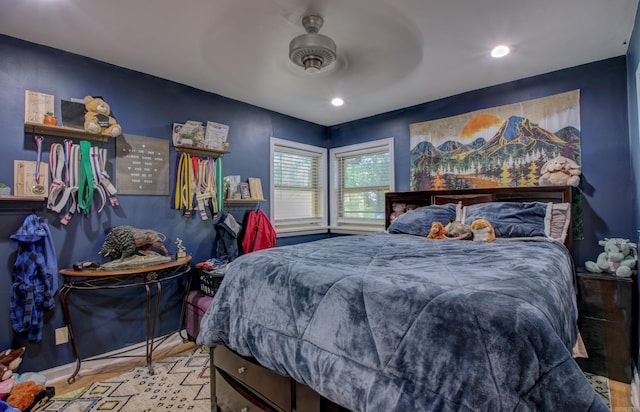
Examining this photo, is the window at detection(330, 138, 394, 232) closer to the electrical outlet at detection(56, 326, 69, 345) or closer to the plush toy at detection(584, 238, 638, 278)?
the plush toy at detection(584, 238, 638, 278)

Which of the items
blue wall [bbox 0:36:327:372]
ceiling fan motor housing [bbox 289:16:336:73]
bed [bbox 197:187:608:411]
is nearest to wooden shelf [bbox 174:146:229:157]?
blue wall [bbox 0:36:327:372]

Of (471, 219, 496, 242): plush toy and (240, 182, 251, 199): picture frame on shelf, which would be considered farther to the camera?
(240, 182, 251, 199): picture frame on shelf

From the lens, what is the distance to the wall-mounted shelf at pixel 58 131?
7.04ft

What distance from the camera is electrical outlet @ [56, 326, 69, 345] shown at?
89.4 inches

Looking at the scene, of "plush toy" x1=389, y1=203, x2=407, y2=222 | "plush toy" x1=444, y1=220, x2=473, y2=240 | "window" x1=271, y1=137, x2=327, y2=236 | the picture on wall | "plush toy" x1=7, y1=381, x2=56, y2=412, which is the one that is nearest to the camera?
"plush toy" x1=7, y1=381, x2=56, y2=412

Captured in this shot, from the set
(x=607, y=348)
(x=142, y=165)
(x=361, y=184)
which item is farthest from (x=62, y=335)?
(x=607, y=348)

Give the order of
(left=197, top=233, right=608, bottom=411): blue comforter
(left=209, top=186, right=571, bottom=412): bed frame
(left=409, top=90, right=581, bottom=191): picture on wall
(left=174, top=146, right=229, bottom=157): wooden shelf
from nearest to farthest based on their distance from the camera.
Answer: (left=197, top=233, right=608, bottom=411): blue comforter, (left=209, top=186, right=571, bottom=412): bed frame, (left=409, top=90, right=581, bottom=191): picture on wall, (left=174, top=146, right=229, bottom=157): wooden shelf

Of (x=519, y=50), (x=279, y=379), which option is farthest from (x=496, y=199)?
(x=279, y=379)

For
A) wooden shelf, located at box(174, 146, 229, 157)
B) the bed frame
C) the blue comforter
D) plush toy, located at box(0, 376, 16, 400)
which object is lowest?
plush toy, located at box(0, 376, 16, 400)

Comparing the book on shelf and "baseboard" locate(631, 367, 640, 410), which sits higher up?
the book on shelf

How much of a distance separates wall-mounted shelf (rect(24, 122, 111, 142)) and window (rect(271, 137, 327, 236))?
189cm

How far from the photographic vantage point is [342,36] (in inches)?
84.8

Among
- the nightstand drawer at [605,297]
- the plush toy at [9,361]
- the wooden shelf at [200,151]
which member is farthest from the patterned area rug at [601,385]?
the plush toy at [9,361]

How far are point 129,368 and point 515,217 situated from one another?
331 centimetres
